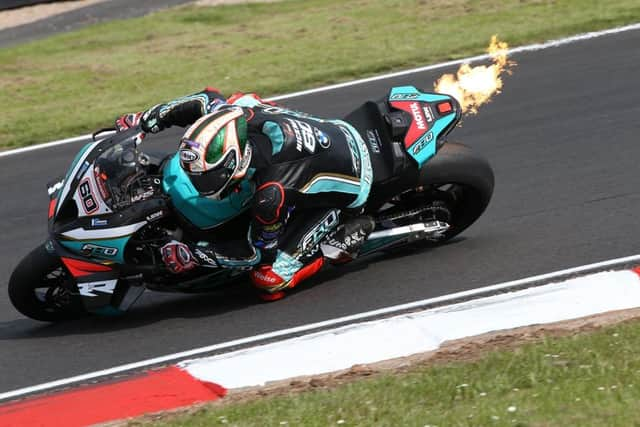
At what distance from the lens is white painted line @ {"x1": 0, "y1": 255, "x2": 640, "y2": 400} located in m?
6.15

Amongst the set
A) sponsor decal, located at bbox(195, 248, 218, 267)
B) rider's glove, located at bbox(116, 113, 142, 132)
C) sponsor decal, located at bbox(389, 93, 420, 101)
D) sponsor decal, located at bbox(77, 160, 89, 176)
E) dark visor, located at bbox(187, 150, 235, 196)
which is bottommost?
sponsor decal, located at bbox(195, 248, 218, 267)

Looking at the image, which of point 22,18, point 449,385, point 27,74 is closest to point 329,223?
point 449,385

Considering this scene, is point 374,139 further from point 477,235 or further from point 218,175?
point 218,175

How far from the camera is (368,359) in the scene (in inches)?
231

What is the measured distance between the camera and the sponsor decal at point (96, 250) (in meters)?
6.48

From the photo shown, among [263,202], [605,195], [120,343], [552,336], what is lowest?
[120,343]

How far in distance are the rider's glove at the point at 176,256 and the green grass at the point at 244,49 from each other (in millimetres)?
5382

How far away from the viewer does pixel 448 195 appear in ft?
24.4

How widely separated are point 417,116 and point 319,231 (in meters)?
1.02

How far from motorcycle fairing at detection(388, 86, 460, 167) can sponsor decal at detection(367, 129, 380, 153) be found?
22 cm

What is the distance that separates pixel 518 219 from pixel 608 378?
308 cm

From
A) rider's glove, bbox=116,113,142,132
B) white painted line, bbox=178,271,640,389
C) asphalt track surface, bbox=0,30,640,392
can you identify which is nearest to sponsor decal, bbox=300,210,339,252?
asphalt track surface, bbox=0,30,640,392

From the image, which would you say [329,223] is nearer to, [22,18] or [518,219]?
[518,219]

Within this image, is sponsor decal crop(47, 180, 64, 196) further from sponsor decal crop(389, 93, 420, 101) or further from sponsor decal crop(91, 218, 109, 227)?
sponsor decal crop(389, 93, 420, 101)
